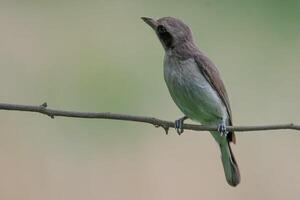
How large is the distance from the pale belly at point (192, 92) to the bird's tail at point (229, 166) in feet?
0.48

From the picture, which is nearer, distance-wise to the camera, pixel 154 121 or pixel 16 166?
pixel 154 121

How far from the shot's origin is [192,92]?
14.3 feet

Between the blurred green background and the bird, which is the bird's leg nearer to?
the bird

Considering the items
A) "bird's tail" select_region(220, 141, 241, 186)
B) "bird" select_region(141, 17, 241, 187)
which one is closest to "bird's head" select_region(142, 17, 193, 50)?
"bird" select_region(141, 17, 241, 187)

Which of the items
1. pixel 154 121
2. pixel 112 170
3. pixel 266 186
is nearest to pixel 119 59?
pixel 112 170

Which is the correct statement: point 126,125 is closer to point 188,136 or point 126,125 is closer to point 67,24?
point 188,136

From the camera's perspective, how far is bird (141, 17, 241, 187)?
4352 millimetres

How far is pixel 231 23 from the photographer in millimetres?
8711

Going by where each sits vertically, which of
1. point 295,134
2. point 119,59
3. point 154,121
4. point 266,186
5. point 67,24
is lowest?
point 154,121

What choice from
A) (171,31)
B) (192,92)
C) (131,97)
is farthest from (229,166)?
(131,97)

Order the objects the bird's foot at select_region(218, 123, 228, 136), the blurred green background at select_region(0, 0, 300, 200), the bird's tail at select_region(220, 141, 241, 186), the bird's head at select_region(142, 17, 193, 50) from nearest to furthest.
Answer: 1. the bird's foot at select_region(218, 123, 228, 136)
2. the bird's head at select_region(142, 17, 193, 50)
3. the bird's tail at select_region(220, 141, 241, 186)
4. the blurred green background at select_region(0, 0, 300, 200)

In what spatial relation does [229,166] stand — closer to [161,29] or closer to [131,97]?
[161,29]

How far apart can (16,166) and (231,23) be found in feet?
9.21

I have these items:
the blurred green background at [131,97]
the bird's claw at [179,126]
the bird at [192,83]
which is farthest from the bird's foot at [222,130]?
the blurred green background at [131,97]
